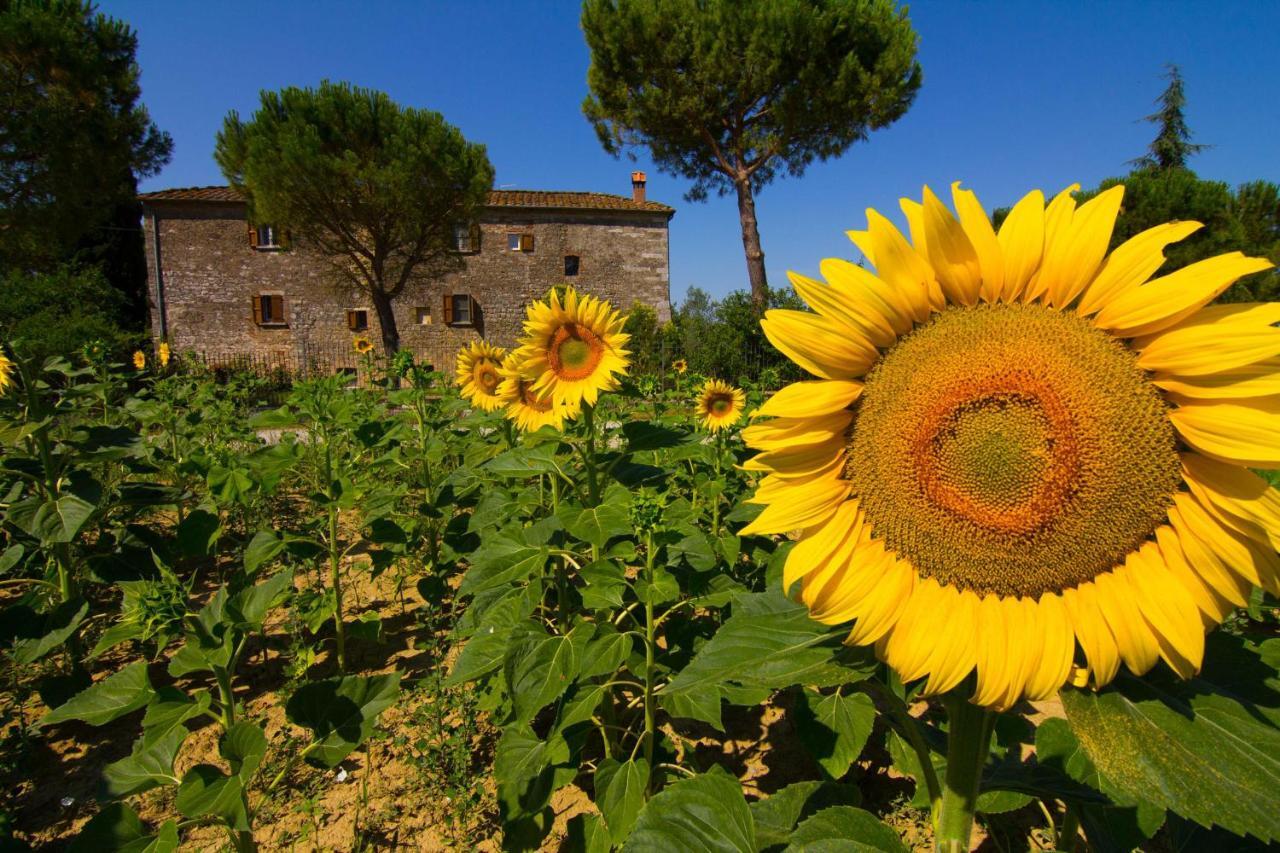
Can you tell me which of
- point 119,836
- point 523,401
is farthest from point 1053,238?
point 523,401

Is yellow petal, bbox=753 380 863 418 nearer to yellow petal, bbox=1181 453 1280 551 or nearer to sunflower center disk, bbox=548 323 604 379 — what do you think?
yellow petal, bbox=1181 453 1280 551

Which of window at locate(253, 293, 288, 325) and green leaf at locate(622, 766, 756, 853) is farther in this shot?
window at locate(253, 293, 288, 325)

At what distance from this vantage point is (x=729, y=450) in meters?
3.74

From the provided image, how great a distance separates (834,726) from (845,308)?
1.22 meters

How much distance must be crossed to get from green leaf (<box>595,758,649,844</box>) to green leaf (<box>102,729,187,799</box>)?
44.3 inches

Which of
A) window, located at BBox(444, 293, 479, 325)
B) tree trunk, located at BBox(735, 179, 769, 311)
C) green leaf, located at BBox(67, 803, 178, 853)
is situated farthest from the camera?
window, located at BBox(444, 293, 479, 325)

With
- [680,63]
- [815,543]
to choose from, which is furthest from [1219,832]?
[680,63]

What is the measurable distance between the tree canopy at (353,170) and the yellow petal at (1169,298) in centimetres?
2144

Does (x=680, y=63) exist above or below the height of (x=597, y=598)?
above

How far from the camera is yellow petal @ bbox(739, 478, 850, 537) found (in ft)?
2.40

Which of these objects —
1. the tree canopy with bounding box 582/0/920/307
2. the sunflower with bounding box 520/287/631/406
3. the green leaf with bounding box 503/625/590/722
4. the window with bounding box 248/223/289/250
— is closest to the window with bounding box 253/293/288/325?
the window with bounding box 248/223/289/250

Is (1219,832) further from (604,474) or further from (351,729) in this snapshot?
(351,729)

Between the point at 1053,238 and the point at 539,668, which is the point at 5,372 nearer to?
the point at 539,668

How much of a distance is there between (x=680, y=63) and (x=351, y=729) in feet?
59.7
